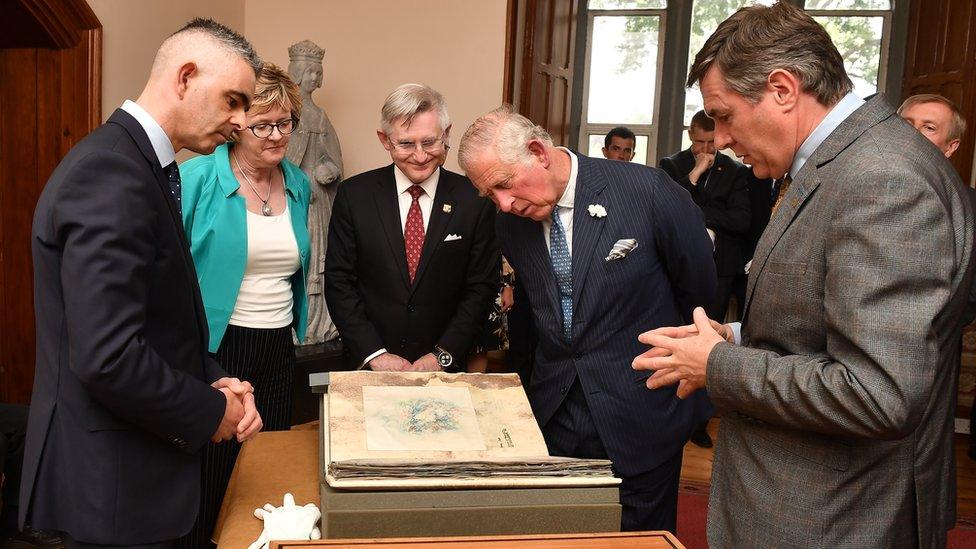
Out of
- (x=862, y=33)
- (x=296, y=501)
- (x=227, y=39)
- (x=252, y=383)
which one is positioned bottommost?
(x=252, y=383)

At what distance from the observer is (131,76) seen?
15.0 ft

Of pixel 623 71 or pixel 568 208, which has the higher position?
pixel 623 71

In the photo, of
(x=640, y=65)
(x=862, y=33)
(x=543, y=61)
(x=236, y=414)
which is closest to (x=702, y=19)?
(x=640, y=65)

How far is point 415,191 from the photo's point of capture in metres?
2.78

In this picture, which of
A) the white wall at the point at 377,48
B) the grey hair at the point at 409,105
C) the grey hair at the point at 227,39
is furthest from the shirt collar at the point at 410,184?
the white wall at the point at 377,48

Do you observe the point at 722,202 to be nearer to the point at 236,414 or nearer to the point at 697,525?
the point at 697,525

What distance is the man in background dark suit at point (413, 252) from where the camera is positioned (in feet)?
8.78

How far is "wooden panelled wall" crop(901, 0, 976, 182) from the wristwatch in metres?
4.33

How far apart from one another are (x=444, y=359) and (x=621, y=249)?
81cm

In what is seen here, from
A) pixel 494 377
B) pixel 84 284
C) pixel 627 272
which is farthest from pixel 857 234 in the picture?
pixel 84 284

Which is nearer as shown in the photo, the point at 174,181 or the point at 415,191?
the point at 174,181

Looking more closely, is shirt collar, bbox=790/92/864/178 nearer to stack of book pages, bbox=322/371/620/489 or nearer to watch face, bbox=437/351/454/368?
stack of book pages, bbox=322/371/620/489

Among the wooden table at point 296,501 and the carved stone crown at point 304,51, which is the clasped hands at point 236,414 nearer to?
the wooden table at point 296,501

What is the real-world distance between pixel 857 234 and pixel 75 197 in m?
1.25
